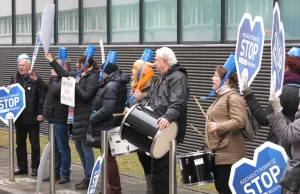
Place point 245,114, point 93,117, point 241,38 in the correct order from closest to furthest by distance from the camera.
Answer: point 241,38 < point 245,114 < point 93,117

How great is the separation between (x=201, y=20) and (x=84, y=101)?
14.5ft

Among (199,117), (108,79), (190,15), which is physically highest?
(190,15)

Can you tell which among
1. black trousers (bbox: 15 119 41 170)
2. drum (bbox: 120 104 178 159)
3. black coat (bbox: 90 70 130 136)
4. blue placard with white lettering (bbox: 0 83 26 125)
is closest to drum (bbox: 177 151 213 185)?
drum (bbox: 120 104 178 159)

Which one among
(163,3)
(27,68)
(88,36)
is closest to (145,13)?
(163,3)

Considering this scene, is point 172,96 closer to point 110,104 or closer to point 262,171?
point 110,104

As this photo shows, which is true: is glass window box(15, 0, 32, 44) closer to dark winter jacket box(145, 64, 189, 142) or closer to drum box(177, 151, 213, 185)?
dark winter jacket box(145, 64, 189, 142)

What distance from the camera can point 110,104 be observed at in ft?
33.1

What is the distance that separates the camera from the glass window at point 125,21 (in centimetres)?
1680

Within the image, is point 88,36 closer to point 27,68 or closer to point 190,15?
point 190,15

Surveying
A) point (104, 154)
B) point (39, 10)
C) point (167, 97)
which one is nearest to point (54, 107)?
point (104, 154)

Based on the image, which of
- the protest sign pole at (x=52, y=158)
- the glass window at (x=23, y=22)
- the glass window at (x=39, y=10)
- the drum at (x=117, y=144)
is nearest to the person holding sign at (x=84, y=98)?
the protest sign pole at (x=52, y=158)

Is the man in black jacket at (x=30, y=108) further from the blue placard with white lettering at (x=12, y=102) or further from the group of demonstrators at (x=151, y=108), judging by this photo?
the blue placard with white lettering at (x=12, y=102)

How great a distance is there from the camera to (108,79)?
1023 cm

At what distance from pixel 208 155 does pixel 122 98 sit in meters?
2.57
